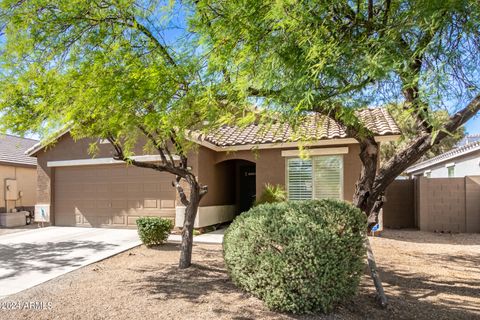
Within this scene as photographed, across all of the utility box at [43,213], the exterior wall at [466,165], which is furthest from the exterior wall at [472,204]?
the utility box at [43,213]

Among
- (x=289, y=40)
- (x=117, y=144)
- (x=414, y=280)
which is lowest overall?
(x=414, y=280)

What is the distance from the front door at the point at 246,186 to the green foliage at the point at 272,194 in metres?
3.32

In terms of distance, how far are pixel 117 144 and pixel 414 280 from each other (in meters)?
6.77

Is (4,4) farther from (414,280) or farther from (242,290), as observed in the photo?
(414,280)

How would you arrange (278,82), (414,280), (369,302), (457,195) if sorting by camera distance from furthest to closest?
(457,195) → (414,280) → (369,302) → (278,82)

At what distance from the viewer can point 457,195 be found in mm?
13180

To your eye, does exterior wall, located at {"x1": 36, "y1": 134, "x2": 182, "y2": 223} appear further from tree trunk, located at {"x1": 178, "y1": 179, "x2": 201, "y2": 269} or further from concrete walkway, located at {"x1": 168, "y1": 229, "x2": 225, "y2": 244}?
tree trunk, located at {"x1": 178, "y1": 179, "x2": 201, "y2": 269}

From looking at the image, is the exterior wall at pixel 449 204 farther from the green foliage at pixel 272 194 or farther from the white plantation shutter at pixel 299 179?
the green foliage at pixel 272 194

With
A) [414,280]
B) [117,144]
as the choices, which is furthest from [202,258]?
[414,280]

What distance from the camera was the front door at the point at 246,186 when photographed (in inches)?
→ 625

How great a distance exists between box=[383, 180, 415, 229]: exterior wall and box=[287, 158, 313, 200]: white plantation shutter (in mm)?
4600

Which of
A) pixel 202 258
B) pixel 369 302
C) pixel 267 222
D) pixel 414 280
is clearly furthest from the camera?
pixel 202 258

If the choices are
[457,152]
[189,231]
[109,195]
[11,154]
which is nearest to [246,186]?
[109,195]

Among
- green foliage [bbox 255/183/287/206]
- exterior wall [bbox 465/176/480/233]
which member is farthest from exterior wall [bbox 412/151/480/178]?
green foliage [bbox 255/183/287/206]
